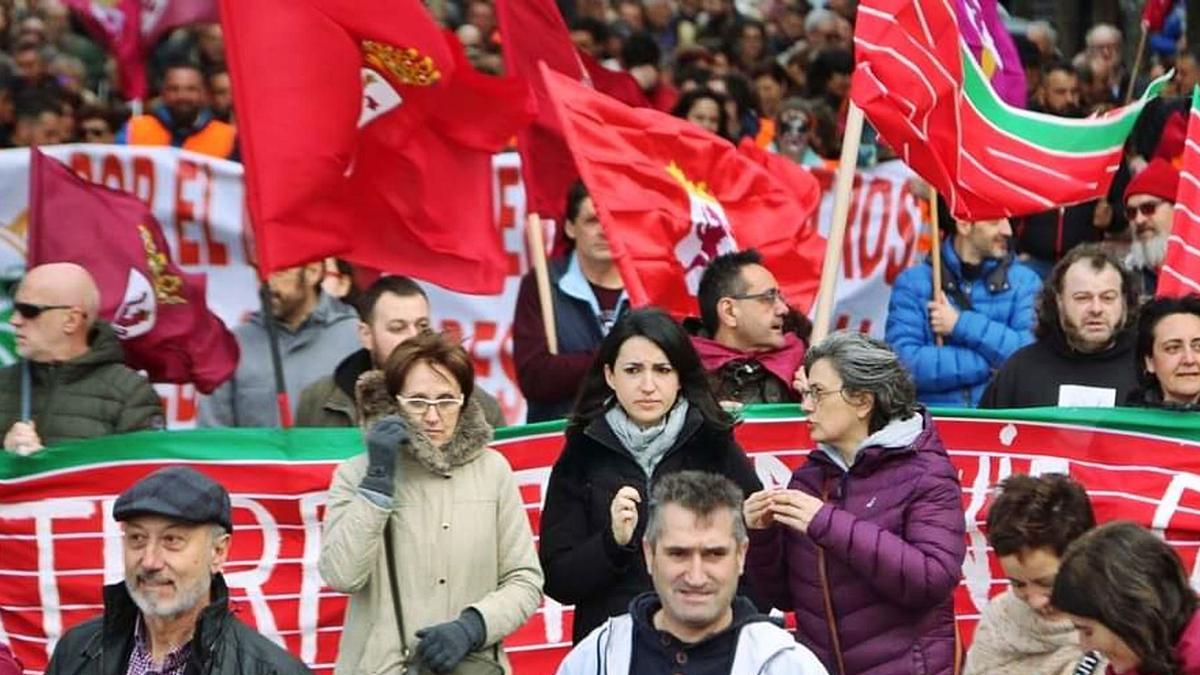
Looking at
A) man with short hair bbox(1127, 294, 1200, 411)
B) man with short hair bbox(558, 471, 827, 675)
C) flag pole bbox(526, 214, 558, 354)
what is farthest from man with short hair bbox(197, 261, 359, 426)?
man with short hair bbox(558, 471, 827, 675)

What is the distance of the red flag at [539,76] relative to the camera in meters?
10.9

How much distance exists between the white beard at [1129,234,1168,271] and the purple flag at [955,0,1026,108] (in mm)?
951

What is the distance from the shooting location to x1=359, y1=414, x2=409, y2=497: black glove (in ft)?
24.9

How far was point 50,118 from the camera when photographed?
1460cm

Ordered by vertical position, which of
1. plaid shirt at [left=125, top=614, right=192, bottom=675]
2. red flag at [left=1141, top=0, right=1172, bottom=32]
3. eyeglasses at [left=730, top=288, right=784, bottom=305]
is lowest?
plaid shirt at [left=125, top=614, right=192, bottom=675]

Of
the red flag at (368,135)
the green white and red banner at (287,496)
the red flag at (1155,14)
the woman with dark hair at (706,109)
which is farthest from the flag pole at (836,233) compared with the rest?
the red flag at (1155,14)

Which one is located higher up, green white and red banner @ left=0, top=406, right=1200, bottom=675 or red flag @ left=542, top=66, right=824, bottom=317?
red flag @ left=542, top=66, right=824, bottom=317

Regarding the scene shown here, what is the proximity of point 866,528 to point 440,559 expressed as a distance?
1.20 m

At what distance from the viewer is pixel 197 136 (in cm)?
1455

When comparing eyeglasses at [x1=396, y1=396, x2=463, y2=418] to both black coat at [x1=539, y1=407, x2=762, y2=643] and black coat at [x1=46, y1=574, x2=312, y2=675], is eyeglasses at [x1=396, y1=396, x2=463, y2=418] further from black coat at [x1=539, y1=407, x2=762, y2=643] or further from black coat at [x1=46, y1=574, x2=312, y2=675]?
black coat at [x1=46, y1=574, x2=312, y2=675]

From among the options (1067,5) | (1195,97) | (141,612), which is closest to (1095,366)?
(1195,97)

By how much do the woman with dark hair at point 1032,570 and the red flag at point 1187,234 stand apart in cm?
254

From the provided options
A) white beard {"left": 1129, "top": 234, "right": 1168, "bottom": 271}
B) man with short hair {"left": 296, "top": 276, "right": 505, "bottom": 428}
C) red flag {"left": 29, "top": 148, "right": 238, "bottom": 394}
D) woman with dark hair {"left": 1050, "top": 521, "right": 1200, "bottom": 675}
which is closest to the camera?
woman with dark hair {"left": 1050, "top": 521, "right": 1200, "bottom": 675}

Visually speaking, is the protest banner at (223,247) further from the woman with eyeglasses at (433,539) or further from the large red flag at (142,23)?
the woman with eyeglasses at (433,539)
